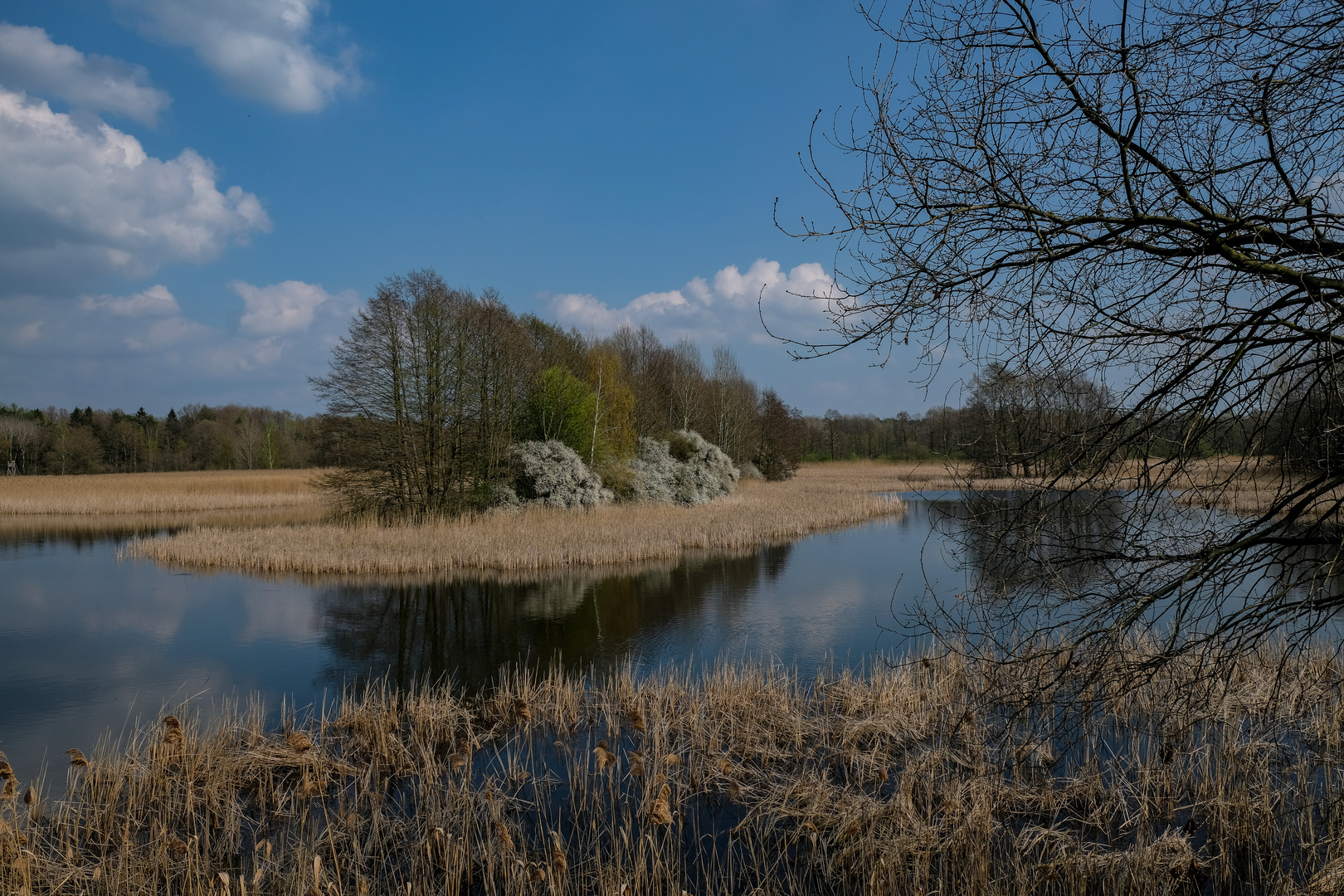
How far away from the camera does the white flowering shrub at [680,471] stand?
1116 inches

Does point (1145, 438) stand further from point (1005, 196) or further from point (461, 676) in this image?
point (461, 676)

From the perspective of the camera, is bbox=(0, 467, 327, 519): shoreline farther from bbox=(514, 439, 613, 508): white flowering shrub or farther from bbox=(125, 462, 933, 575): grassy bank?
Result: bbox=(514, 439, 613, 508): white flowering shrub

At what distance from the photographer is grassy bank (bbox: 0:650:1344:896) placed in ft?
14.7

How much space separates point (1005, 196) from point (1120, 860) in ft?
13.1

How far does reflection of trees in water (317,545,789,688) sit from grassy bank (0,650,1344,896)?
266 centimetres

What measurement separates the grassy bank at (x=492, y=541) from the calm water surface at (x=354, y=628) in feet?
3.36

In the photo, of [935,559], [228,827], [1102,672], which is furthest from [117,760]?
[935,559]

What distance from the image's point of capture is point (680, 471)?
1190 inches

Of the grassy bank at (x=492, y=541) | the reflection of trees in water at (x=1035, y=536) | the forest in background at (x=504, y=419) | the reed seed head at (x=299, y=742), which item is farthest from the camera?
the forest in background at (x=504, y=419)

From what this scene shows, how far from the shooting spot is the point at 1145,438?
3.53 meters

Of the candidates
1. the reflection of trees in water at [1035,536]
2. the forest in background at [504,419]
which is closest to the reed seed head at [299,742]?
the reflection of trees in water at [1035,536]

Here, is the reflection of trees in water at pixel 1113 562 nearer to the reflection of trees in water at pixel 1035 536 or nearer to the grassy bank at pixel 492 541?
the reflection of trees in water at pixel 1035 536

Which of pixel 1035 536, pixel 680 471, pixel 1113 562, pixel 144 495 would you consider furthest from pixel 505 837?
pixel 144 495

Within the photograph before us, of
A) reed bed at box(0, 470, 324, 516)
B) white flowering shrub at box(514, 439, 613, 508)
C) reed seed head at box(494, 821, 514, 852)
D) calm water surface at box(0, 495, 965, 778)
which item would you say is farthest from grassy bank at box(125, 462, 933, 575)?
reed seed head at box(494, 821, 514, 852)
